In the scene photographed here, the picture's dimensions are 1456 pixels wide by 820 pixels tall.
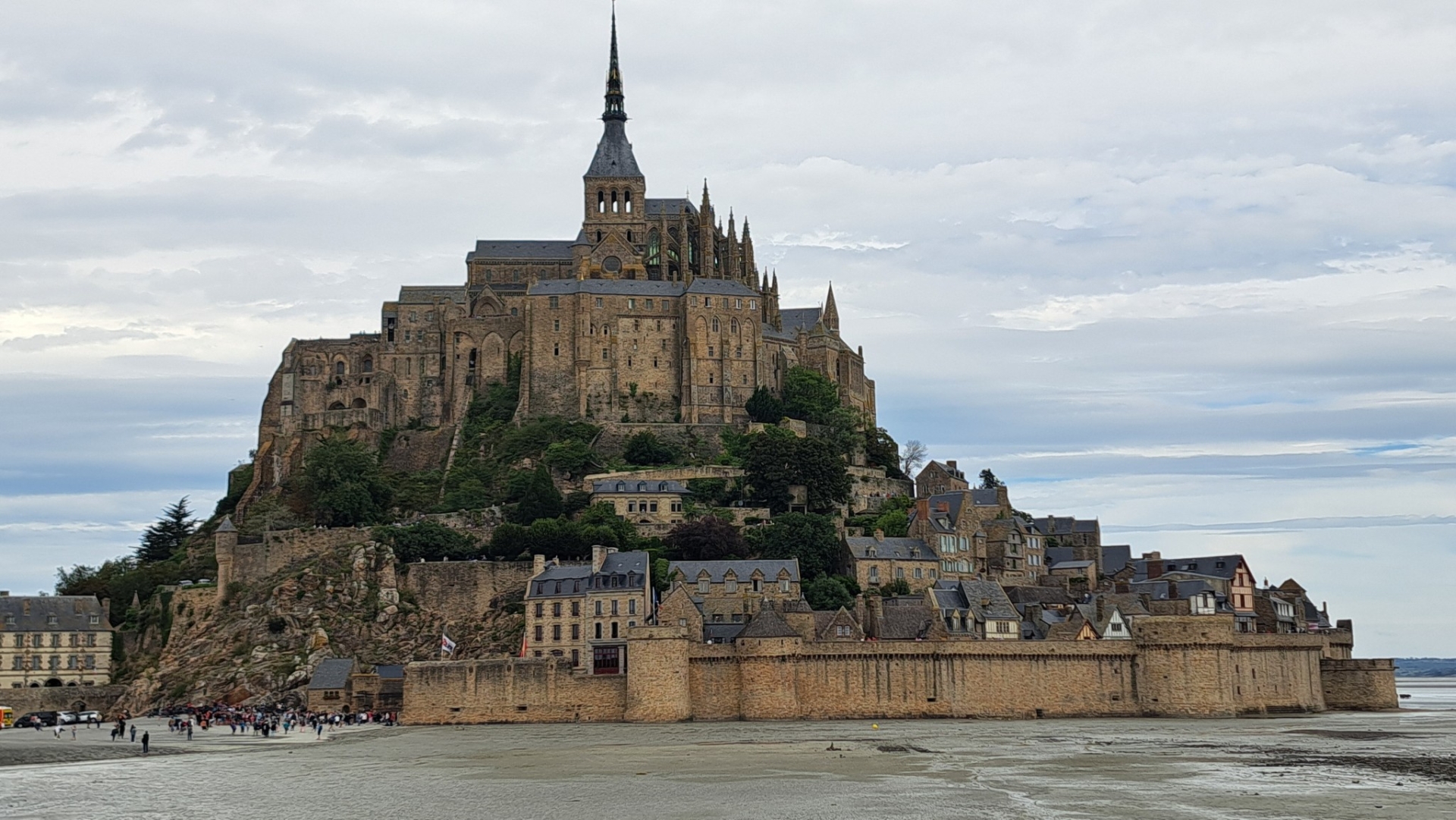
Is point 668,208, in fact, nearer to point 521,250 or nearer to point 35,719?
point 521,250

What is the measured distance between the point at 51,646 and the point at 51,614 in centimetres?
182

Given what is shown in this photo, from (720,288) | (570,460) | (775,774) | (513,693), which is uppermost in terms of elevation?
(720,288)

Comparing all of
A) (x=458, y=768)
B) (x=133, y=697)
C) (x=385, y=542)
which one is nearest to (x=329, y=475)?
(x=385, y=542)

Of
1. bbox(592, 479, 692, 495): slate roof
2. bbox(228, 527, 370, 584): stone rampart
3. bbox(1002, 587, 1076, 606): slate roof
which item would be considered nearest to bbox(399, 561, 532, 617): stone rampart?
bbox(228, 527, 370, 584): stone rampart

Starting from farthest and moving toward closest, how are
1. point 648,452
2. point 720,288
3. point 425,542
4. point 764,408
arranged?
1. point 720,288
2. point 764,408
3. point 648,452
4. point 425,542

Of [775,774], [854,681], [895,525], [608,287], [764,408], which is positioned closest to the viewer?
[775,774]

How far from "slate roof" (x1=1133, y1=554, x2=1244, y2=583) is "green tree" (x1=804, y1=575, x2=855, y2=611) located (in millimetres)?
20268

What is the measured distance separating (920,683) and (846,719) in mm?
3646

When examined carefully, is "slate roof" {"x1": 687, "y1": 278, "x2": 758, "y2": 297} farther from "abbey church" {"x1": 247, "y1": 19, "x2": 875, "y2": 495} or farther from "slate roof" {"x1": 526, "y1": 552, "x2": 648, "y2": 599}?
"slate roof" {"x1": 526, "y1": 552, "x2": 648, "y2": 599}

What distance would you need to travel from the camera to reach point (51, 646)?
284 feet

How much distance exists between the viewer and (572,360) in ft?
364

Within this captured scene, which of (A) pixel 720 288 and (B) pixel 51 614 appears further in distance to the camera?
(A) pixel 720 288

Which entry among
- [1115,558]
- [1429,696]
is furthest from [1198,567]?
[1429,696]

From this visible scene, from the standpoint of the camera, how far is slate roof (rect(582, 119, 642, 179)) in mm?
123312
